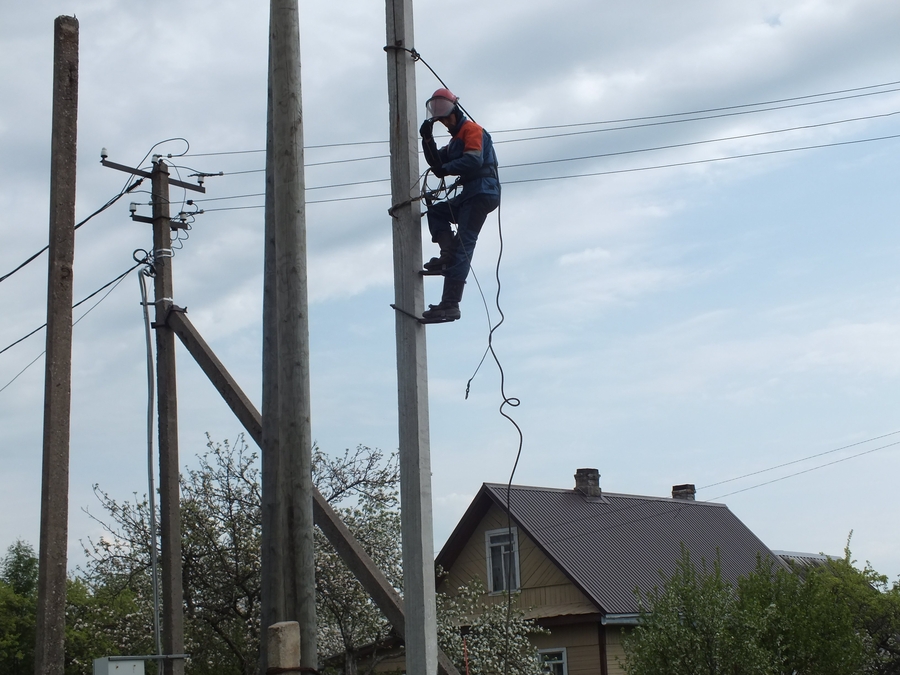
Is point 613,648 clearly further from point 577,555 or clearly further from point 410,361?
point 410,361

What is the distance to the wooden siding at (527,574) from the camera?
2112 cm

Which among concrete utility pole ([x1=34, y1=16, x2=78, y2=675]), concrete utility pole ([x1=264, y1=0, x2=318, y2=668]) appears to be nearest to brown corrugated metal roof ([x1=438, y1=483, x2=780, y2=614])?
concrete utility pole ([x1=34, y1=16, x2=78, y2=675])

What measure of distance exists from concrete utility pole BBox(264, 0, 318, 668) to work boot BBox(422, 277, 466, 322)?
28.2 inches

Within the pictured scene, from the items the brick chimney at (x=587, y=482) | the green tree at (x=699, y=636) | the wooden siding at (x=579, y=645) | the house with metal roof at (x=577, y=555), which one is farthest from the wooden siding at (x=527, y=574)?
the green tree at (x=699, y=636)

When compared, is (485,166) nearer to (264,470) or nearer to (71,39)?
(264,470)

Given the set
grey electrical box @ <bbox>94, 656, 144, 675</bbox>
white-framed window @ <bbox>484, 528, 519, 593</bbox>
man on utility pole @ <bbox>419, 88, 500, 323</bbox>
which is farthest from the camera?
white-framed window @ <bbox>484, 528, 519, 593</bbox>

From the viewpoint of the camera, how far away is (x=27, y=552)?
37.4 meters

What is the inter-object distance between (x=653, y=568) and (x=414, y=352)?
60.4 feet

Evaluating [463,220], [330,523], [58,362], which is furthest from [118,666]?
[463,220]

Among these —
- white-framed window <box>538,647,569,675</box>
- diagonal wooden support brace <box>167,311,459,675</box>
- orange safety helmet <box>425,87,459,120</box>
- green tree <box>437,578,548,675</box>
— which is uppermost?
orange safety helmet <box>425,87,459,120</box>

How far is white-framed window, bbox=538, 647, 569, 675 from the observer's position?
68.4 feet

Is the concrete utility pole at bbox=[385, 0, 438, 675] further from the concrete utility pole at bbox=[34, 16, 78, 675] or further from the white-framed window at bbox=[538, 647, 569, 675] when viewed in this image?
the white-framed window at bbox=[538, 647, 569, 675]

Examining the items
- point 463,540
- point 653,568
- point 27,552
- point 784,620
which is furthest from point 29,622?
point 784,620

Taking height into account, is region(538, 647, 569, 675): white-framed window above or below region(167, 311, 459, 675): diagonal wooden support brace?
below
